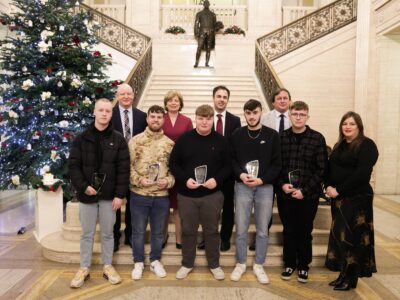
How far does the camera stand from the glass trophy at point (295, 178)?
4.07 metres

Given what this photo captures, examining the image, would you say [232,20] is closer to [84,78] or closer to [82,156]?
[84,78]

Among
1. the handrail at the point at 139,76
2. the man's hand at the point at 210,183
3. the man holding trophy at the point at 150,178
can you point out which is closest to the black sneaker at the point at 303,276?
the man's hand at the point at 210,183

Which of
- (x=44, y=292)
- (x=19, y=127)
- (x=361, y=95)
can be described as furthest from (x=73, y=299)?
(x=361, y=95)

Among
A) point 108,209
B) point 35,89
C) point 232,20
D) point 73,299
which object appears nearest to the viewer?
point 73,299

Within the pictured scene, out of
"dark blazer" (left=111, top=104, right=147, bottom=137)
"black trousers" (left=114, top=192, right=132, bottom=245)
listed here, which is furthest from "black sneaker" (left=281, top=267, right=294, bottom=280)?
"dark blazer" (left=111, top=104, right=147, bottom=137)

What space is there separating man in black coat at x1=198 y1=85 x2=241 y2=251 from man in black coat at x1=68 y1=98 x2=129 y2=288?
3.87ft

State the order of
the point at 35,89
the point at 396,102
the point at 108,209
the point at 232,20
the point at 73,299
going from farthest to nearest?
the point at 232,20
the point at 396,102
the point at 35,89
the point at 108,209
the point at 73,299

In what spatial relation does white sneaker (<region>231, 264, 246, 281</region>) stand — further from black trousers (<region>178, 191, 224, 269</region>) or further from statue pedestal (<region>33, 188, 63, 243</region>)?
statue pedestal (<region>33, 188, 63, 243</region>)

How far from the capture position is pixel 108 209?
4.03 meters

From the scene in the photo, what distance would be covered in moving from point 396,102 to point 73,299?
30.1 feet

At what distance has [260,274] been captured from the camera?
4211mm

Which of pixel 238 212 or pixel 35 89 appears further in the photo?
pixel 35 89

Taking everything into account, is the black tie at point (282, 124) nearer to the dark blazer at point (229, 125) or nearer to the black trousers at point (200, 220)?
the dark blazer at point (229, 125)

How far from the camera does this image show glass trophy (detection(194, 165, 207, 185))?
4027 mm
